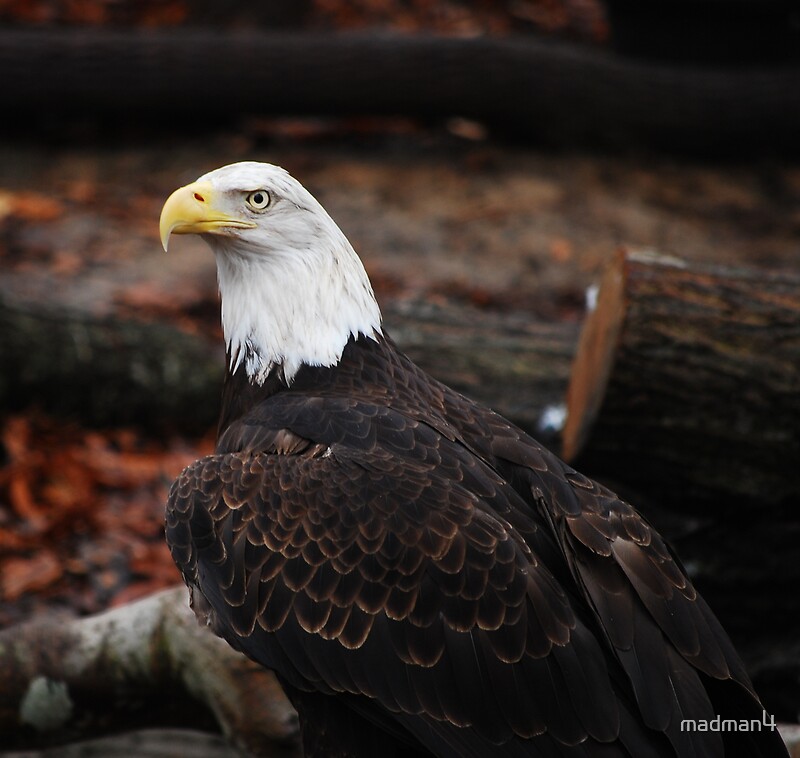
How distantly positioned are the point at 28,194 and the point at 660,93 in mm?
4861

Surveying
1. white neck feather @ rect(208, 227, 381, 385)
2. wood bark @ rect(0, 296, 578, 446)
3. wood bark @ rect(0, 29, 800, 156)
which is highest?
white neck feather @ rect(208, 227, 381, 385)

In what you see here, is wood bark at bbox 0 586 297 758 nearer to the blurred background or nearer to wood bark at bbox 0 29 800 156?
the blurred background

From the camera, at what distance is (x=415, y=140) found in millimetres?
10203

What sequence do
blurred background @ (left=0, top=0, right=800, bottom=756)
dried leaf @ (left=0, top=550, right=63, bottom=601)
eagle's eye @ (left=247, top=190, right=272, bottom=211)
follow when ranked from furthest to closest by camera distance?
blurred background @ (left=0, top=0, right=800, bottom=756) < dried leaf @ (left=0, top=550, right=63, bottom=601) < eagle's eye @ (left=247, top=190, right=272, bottom=211)

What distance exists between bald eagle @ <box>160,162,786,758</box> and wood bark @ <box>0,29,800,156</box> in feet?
20.5

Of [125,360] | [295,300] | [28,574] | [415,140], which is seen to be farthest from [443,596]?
[415,140]

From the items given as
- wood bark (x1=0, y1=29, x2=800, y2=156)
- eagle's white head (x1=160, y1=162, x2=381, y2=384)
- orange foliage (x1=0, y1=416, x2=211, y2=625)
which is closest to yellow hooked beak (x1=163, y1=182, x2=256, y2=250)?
eagle's white head (x1=160, y1=162, x2=381, y2=384)

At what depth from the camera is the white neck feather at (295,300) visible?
3775 mm

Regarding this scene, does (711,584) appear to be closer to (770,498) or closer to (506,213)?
(770,498)

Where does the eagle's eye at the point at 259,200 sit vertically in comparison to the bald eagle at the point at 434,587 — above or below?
above

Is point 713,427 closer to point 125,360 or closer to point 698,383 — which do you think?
point 698,383

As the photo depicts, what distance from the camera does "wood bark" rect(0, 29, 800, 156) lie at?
31.4 ft

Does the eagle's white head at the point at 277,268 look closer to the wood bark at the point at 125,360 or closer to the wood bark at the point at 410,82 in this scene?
the wood bark at the point at 125,360

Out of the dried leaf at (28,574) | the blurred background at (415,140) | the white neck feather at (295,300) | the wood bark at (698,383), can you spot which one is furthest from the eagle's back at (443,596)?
the blurred background at (415,140)
